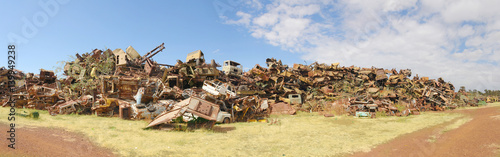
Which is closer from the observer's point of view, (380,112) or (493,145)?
(493,145)

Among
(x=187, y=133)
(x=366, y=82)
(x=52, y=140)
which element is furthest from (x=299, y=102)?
(x=52, y=140)

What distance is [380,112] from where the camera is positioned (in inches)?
607

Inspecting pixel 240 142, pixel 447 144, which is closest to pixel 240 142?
pixel 240 142

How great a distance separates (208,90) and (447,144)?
12.5 meters

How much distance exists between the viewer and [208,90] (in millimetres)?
15625

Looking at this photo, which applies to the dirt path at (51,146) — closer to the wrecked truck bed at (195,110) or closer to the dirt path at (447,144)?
the wrecked truck bed at (195,110)

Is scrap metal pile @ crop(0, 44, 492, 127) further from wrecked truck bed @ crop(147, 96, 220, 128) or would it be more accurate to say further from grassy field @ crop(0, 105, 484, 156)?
grassy field @ crop(0, 105, 484, 156)

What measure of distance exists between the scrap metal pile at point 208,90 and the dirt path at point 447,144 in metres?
5.90

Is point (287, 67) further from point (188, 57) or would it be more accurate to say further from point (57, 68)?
point (57, 68)

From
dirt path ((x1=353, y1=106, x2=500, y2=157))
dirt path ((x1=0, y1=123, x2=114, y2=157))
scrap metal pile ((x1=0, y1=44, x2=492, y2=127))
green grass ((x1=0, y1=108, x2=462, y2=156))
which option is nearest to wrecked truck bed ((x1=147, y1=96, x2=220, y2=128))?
scrap metal pile ((x1=0, y1=44, x2=492, y2=127))

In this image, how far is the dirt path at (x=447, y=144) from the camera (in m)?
6.57

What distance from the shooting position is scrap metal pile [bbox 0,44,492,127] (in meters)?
12.5

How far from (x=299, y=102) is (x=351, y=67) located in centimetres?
1087

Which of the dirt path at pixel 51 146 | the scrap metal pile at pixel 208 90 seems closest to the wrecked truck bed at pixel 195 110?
the scrap metal pile at pixel 208 90
